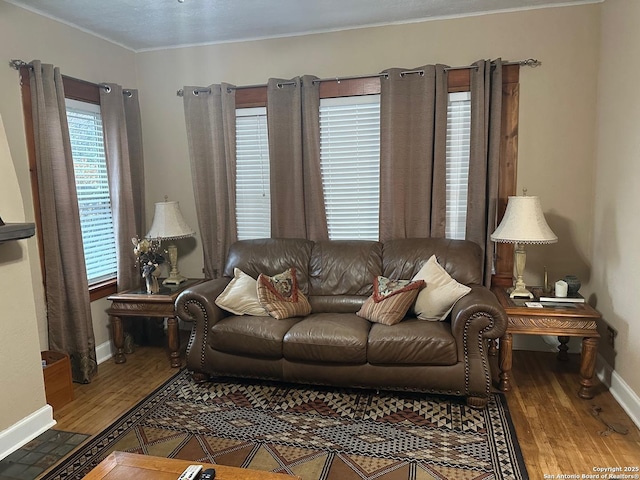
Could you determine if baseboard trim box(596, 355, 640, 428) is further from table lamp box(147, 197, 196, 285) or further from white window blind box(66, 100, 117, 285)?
white window blind box(66, 100, 117, 285)

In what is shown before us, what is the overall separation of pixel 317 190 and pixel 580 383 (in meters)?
2.39

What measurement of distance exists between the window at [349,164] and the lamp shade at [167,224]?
579 mm

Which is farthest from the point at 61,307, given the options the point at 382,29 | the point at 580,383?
the point at 580,383

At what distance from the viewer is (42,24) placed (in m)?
3.25

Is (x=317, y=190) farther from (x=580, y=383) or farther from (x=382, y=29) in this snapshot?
(x=580, y=383)

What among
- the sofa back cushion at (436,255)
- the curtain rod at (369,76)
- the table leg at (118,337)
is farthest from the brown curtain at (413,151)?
the table leg at (118,337)

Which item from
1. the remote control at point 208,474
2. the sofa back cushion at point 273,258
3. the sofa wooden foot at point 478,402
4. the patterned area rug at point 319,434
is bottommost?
the patterned area rug at point 319,434

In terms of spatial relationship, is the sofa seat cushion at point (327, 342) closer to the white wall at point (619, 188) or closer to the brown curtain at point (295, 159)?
the brown curtain at point (295, 159)

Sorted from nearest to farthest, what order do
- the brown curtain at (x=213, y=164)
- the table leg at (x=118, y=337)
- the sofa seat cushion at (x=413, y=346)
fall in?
the sofa seat cushion at (x=413, y=346)
the table leg at (x=118, y=337)
the brown curtain at (x=213, y=164)

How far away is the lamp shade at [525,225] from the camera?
10.2 feet

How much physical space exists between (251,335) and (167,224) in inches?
54.7

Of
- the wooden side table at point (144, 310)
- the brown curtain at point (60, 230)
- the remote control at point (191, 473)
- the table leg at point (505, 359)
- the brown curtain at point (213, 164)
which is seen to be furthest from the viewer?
the brown curtain at point (213, 164)

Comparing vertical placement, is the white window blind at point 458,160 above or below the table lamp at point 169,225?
above

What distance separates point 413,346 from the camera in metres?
2.83
